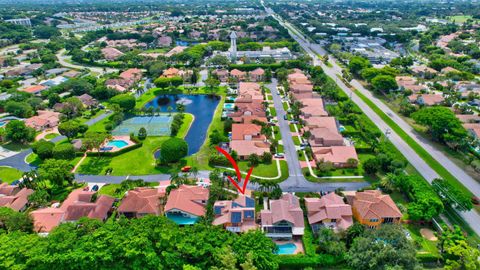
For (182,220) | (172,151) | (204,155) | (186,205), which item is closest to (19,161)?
(172,151)

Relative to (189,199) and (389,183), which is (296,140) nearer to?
(389,183)

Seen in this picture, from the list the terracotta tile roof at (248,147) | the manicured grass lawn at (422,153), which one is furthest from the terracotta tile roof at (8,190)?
the manicured grass lawn at (422,153)

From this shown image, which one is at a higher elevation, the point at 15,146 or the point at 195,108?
the point at 195,108

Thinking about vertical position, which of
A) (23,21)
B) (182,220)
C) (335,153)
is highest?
(23,21)

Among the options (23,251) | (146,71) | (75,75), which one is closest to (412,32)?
(146,71)

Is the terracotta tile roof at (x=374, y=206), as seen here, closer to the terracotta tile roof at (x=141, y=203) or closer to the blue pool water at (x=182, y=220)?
the blue pool water at (x=182, y=220)

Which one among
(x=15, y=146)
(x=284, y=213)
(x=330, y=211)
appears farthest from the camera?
(x=15, y=146)

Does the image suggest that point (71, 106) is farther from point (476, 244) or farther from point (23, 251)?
point (476, 244)
